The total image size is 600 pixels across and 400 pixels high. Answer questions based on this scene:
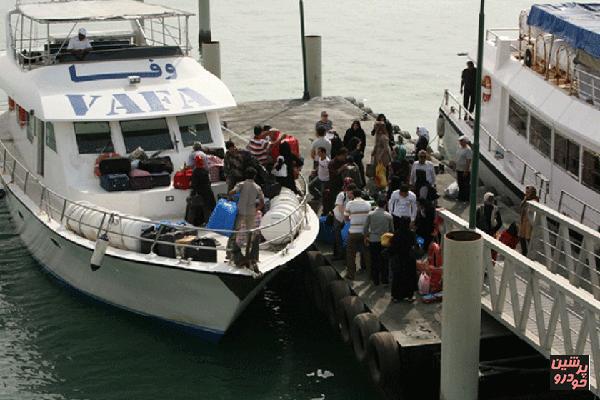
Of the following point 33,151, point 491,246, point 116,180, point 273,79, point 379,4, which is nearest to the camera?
point 491,246

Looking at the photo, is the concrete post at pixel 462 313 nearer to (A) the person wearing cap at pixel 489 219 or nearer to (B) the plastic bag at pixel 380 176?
(A) the person wearing cap at pixel 489 219

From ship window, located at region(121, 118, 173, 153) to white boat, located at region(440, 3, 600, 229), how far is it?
5807 mm

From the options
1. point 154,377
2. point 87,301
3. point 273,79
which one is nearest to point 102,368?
point 154,377

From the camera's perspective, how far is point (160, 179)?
1906 cm

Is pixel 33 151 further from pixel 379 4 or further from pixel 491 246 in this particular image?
pixel 379 4

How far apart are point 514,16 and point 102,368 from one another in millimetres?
34271

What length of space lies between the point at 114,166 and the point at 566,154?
23.3 ft

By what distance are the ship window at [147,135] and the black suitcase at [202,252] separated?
128 inches

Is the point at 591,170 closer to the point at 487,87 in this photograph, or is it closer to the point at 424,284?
the point at 424,284

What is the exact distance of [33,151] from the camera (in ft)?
69.4

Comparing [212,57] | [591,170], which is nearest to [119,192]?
[591,170]

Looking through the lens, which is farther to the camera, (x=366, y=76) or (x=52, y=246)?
(x=366, y=76)

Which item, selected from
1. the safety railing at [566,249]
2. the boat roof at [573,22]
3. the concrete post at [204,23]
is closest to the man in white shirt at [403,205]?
the safety railing at [566,249]

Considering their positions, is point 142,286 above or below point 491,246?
below
